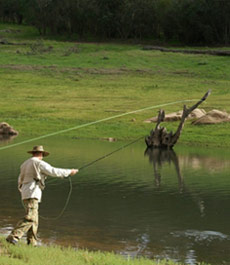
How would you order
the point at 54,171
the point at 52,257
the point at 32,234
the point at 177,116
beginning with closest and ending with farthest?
1. the point at 52,257
2. the point at 54,171
3. the point at 32,234
4. the point at 177,116

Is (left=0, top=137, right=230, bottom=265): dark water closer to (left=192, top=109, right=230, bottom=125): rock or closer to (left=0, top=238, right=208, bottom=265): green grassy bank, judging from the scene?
(left=0, top=238, right=208, bottom=265): green grassy bank

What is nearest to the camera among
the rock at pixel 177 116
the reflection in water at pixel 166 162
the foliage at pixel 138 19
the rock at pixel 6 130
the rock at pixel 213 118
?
the reflection in water at pixel 166 162

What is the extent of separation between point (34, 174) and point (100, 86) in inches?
1329

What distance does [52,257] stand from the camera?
9.19 metres

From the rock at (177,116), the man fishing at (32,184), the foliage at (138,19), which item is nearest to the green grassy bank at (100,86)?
the rock at (177,116)

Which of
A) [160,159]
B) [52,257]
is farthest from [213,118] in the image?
[52,257]

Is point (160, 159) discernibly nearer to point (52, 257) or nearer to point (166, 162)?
point (166, 162)

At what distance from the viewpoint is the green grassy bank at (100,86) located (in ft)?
101

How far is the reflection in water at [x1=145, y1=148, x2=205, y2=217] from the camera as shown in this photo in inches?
642

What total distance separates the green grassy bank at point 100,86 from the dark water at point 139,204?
18.4 feet

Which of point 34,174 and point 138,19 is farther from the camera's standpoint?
point 138,19

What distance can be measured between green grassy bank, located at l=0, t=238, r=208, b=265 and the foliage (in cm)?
6272

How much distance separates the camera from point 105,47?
206ft

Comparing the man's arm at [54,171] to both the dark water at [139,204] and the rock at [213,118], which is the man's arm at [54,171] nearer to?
the dark water at [139,204]
